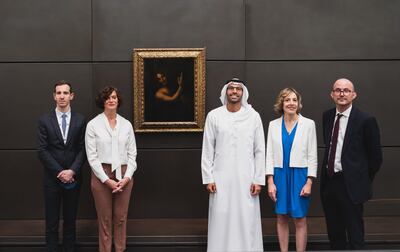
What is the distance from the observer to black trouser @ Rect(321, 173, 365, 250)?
15.8 ft

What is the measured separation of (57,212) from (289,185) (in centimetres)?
254

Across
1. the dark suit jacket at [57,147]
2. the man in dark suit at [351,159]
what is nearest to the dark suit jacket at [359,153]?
the man in dark suit at [351,159]

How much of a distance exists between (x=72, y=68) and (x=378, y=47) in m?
4.32

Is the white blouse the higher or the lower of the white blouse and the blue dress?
the higher

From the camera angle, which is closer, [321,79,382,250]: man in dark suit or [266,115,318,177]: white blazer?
[321,79,382,250]: man in dark suit

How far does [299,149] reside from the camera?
4969mm

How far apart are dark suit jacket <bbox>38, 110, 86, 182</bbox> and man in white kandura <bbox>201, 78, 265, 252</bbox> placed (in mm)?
1433

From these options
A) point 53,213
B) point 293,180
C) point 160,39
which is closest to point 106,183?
point 53,213

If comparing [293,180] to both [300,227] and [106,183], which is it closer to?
[300,227]

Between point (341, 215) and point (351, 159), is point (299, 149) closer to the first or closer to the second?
point (351, 159)

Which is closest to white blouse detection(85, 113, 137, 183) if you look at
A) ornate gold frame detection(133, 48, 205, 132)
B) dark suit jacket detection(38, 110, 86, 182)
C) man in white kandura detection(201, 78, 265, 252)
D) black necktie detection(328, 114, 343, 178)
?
dark suit jacket detection(38, 110, 86, 182)

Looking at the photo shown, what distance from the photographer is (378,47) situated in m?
6.79

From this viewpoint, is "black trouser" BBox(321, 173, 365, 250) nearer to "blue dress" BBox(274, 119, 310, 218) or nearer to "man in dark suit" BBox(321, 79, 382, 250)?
"man in dark suit" BBox(321, 79, 382, 250)

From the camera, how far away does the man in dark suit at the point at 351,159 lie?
4.76 metres
